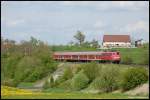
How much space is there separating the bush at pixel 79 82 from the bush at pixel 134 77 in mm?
10045

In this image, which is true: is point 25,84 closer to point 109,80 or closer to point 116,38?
point 109,80

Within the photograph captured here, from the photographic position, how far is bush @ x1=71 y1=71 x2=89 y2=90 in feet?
232

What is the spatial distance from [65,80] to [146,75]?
821 inches

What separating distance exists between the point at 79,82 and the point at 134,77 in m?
12.1

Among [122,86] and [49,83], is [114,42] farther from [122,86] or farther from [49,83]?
[122,86]

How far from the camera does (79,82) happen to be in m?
71.3

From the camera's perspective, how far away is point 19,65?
100125mm

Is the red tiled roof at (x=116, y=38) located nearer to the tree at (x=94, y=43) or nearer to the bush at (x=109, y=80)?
the tree at (x=94, y=43)

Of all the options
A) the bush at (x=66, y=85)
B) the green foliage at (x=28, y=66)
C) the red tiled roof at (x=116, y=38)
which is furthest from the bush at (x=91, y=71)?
the red tiled roof at (x=116, y=38)

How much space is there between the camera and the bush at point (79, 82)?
70.7m

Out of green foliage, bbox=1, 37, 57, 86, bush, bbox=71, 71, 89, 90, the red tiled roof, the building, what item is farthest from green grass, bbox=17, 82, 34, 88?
the red tiled roof

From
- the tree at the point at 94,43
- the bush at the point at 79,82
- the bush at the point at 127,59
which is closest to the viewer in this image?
the bush at the point at 79,82

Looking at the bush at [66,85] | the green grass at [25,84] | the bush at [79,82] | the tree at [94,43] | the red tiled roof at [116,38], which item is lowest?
the green grass at [25,84]

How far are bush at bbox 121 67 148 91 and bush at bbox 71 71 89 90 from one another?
395 inches
